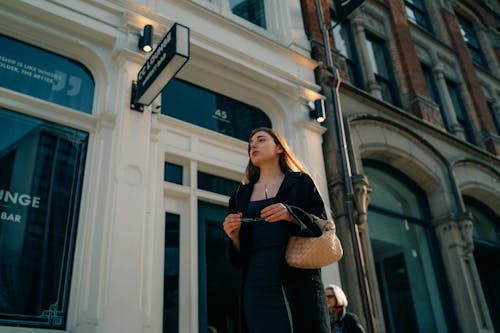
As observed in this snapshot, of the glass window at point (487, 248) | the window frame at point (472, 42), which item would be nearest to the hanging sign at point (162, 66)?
the glass window at point (487, 248)

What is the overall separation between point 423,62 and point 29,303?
11659 mm

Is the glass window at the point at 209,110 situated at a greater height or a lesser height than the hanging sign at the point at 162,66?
greater

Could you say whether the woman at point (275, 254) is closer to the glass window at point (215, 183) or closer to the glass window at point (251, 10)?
the glass window at point (215, 183)

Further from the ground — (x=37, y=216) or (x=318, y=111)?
(x=318, y=111)

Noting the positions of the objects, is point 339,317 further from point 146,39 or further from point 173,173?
point 146,39

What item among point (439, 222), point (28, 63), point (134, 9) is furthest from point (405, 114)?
point (28, 63)

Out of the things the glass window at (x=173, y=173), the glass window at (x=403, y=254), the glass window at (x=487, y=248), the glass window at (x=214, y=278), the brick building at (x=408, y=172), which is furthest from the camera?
the glass window at (x=487, y=248)

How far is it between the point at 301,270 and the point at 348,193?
5380mm

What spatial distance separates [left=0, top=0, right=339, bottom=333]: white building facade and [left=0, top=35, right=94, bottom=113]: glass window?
2cm

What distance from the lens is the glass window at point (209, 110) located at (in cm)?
687

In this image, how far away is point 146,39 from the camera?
6004mm

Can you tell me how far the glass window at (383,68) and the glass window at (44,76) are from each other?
7357 mm

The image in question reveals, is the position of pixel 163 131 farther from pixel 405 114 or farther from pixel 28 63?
pixel 405 114

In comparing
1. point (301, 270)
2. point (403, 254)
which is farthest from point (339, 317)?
point (403, 254)
